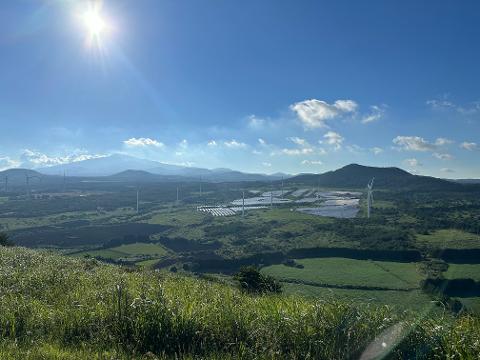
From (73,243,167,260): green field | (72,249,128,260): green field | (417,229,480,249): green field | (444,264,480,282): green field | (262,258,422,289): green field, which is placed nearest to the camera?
(262,258,422,289): green field

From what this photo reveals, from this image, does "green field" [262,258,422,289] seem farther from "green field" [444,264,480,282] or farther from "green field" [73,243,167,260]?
"green field" [73,243,167,260]

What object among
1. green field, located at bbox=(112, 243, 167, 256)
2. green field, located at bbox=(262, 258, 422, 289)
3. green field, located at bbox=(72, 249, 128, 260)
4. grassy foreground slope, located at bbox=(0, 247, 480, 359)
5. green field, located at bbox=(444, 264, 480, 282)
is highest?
grassy foreground slope, located at bbox=(0, 247, 480, 359)

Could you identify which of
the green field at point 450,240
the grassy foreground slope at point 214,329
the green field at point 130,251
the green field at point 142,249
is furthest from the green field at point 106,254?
the grassy foreground slope at point 214,329

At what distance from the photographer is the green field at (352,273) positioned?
202 ft

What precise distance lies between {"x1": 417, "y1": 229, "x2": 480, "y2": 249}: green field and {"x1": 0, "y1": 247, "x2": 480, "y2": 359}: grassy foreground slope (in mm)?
87418

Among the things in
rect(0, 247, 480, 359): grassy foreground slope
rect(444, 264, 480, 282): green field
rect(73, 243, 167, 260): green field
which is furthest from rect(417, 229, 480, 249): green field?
rect(0, 247, 480, 359): grassy foreground slope

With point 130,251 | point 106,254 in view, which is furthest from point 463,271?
point 106,254

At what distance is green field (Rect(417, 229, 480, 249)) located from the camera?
8688 cm

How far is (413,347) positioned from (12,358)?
6.36 m

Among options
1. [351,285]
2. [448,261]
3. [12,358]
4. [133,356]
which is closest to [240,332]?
[133,356]

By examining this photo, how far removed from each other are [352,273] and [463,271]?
57.0ft

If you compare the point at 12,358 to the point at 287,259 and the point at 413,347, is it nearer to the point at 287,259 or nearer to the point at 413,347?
the point at 413,347

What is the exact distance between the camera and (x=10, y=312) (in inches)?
344

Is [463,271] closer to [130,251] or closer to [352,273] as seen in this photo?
[352,273]
